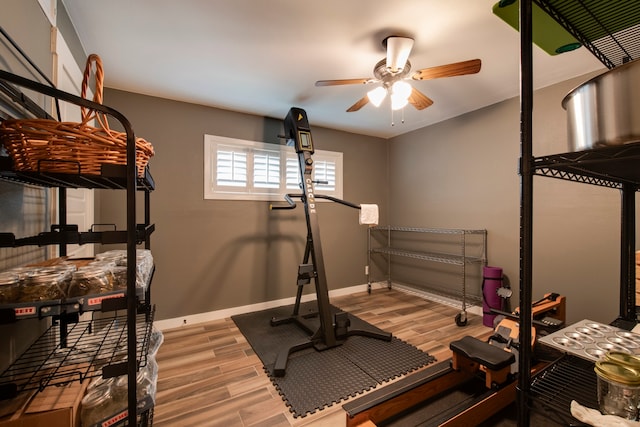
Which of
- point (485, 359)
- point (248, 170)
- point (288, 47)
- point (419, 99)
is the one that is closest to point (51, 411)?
point (485, 359)

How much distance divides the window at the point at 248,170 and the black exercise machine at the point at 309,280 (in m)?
0.43

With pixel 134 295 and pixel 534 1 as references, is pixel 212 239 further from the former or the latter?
pixel 534 1

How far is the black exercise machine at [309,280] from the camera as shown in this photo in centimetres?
230

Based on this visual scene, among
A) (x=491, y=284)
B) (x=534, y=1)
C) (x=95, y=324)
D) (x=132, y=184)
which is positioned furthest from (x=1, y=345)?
(x=491, y=284)

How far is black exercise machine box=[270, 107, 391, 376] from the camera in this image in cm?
230

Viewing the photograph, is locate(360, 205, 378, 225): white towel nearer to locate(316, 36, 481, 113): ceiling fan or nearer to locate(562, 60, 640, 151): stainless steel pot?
locate(316, 36, 481, 113): ceiling fan

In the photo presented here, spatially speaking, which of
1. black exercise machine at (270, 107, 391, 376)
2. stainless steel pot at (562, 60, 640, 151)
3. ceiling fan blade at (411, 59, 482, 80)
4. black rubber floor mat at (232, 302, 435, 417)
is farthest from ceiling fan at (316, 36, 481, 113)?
black rubber floor mat at (232, 302, 435, 417)

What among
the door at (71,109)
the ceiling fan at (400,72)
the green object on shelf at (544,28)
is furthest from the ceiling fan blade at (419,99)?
the door at (71,109)

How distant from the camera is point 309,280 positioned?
247 cm

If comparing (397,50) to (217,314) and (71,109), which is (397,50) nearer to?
(71,109)

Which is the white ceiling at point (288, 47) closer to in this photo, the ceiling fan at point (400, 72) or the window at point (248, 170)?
the ceiling fan at point (400, 72)

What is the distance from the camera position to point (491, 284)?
274 cm

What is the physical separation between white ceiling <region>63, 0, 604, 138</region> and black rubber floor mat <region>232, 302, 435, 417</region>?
90.3 inches

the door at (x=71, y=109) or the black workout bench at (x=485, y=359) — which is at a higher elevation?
the door at (x=71, y=109)
